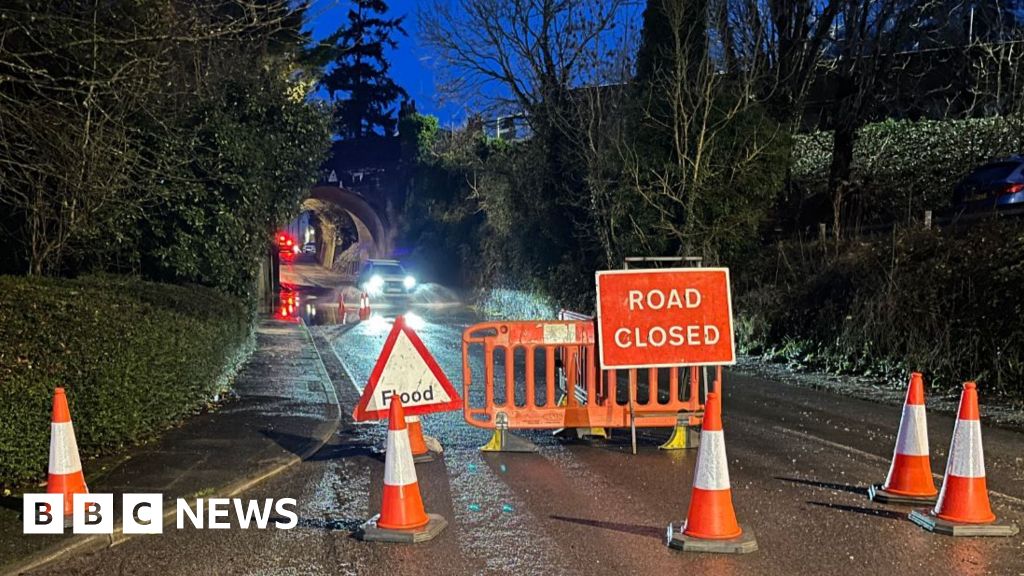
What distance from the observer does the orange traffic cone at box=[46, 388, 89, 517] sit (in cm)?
483

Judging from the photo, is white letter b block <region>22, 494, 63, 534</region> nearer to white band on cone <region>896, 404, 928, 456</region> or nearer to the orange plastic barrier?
the orange plastic barrier

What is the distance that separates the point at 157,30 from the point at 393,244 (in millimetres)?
35297

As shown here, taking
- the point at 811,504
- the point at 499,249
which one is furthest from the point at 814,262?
the point at 499,249

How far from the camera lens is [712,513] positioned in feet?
15.1

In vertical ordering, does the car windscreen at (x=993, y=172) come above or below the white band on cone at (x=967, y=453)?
above

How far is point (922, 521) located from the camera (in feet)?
16.1

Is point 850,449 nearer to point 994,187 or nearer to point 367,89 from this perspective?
point 994,187

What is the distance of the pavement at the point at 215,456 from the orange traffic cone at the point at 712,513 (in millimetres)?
3317

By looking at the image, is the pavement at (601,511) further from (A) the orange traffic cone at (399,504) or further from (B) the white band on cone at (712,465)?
(B) the white band on cone at (712,465)

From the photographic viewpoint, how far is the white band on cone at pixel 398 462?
4789 mm

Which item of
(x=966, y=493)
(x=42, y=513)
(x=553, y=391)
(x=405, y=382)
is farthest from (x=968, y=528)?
(x=42, y=513)

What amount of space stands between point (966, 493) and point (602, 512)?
233 cm

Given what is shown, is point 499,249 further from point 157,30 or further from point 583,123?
point 157,30

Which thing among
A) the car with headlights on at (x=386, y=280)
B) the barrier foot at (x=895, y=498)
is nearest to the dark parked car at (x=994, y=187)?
the barrier foot at (x=895, y=498)
